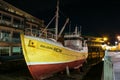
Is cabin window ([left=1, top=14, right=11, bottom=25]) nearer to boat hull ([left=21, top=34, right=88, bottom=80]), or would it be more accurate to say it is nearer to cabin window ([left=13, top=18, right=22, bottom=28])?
cabin window ([left=13, top=18, right=22, bottom=28])

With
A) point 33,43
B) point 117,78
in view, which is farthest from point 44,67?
point 117,78

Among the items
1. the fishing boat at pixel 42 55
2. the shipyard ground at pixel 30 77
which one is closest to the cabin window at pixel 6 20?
the shipyard ground at pixel 30 77

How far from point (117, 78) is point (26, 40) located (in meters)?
7.00

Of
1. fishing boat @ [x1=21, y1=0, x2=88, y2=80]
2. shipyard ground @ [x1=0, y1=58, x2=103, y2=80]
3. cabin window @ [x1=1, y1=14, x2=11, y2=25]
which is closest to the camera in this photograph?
fishing boat @ [x1=21, y1=0, x2=88, y2=80]

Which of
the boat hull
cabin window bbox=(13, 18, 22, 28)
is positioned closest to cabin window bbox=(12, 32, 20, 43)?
cabin window bbox=(13, 18, 22, 28)

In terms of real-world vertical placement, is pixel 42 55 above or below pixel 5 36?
below

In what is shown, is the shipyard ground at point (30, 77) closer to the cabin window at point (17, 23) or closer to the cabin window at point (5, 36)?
the cabin window at point (5, 36)

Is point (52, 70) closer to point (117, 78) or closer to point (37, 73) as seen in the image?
point (37, 73)

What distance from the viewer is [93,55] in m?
43.3

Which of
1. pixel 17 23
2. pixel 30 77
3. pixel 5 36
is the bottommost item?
pixel 30 77

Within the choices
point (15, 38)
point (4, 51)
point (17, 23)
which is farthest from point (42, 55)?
point (17, 23)

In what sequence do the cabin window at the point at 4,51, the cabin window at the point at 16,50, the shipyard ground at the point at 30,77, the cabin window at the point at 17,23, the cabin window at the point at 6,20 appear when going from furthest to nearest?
1. the cabin window at the point at 17,23
2. the cabin window at the point at 16,50
3. the cabin window at the point at 6,20
4. the cabin window at the point at 4,51
5. the shipyard ground at the point at 30,77

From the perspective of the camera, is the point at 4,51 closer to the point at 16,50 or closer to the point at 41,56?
the point at 16,50

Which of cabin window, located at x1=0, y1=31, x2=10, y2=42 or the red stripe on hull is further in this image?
cabin window, located at x1=0, y1=31, x2=10, y2=42
